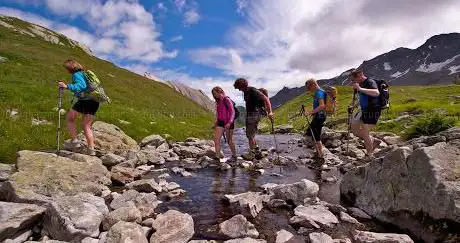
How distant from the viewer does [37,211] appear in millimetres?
7805

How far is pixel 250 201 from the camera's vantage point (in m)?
9.87

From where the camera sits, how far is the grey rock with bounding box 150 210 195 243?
294 inches

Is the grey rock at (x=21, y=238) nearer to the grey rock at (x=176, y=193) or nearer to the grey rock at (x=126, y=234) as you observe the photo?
the grey rock at (x=126, y=234)

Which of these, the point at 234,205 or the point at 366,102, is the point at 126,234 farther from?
the point at 366,102

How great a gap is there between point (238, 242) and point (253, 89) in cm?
1061

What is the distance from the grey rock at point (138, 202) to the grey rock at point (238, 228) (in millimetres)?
1949

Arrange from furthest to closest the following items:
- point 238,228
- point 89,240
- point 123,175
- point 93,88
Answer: point 93,88 < point 123,175 < point 238,228 < point 89,240

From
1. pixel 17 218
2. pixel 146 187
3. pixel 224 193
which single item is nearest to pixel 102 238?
pixel 17 218

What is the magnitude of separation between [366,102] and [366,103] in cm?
4

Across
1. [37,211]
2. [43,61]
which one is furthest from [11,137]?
[43,61]

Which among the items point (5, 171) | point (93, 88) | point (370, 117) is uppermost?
point (93, 88)

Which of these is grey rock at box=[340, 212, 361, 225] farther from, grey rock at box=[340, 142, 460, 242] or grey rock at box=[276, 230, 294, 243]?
grey rock at box=[276, 230, 294, 243]

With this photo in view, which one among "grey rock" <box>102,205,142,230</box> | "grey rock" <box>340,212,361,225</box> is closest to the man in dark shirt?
"grey rock" <box>340,212,361,225</box>

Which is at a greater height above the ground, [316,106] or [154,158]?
[316,106]
